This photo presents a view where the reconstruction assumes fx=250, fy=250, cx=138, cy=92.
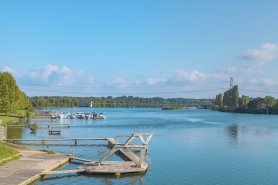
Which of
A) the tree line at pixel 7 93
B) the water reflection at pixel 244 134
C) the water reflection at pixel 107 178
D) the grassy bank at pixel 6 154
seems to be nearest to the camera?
the water reflection at pixel 107 178

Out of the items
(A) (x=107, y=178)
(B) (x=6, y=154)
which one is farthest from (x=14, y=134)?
(A) (x=107, y=178)

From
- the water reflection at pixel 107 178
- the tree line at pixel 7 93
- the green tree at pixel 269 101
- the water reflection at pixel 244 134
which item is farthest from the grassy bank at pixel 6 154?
the green tree at pixel 269 101

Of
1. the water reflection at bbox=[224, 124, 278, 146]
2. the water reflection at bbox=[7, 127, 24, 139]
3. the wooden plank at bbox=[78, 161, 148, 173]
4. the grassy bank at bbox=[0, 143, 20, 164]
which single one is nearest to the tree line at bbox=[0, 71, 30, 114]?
the water reflection at bbox=[7, 127, 24, 139]

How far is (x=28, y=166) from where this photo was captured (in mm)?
23672

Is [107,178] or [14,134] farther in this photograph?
[14,134]

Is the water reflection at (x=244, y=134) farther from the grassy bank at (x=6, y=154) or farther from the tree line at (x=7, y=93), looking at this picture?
the tree line at (x=7, y=93)

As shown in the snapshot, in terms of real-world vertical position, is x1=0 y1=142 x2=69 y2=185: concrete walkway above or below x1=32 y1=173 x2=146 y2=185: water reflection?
above

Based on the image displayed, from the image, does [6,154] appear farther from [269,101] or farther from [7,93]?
[269,101]

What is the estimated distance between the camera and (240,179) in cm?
2412

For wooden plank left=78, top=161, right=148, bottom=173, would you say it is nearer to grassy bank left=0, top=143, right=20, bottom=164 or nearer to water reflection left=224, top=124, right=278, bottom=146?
→ grassy bank left=0, top=143, right=20, bottom=164

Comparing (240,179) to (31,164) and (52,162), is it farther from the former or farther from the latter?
(31,164)

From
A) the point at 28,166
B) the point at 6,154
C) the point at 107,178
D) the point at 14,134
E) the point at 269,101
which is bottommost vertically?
the point at 107,178

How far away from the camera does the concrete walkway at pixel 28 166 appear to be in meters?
19.9

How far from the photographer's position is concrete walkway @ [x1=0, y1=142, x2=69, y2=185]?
19900 mm
